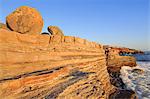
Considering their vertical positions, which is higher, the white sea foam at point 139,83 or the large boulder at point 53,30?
the large boulder at point 53,30

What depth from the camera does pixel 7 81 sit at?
12.1 feet

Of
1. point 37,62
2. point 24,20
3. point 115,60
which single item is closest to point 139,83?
point 115,60

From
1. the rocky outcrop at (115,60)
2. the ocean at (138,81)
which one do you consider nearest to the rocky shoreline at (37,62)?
the ocean at (138,81)

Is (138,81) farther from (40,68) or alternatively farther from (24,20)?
(40,68)

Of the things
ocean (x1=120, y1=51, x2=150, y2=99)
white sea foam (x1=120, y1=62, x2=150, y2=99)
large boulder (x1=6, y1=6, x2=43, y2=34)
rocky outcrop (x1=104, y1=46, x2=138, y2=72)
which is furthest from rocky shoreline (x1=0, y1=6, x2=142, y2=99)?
rocky outcrop (x1=104, y1=46, x2=138, y2=72)

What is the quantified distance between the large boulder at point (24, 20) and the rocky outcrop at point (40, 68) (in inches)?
19.2

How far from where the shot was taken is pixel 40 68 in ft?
15.4

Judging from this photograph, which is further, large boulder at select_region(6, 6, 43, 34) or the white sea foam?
the white sea foam

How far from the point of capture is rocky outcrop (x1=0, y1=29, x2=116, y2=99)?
12.3ft

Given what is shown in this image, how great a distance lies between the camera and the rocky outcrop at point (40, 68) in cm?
375

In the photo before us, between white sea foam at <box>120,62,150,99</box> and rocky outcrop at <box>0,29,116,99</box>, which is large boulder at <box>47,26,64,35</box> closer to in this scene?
rocky outcrop at <box>0,29,116,99</box>

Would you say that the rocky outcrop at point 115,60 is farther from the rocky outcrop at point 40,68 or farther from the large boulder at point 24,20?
the large boulder at point 24,20

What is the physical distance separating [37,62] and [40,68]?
176 mm

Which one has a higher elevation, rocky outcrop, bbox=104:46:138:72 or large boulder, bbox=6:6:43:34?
large boulder, bbox=6:6:43:34
